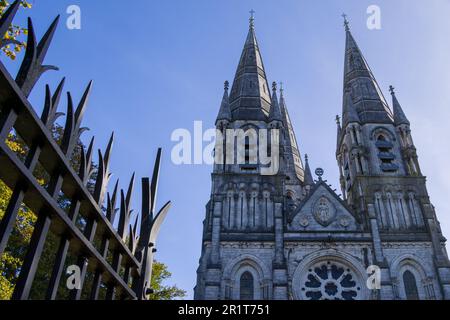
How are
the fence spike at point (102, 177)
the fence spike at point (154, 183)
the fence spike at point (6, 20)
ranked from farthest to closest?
the fence spike at point (154, 183) → the fence spike at point (102, 177) → the fence spike at point (6, 20)

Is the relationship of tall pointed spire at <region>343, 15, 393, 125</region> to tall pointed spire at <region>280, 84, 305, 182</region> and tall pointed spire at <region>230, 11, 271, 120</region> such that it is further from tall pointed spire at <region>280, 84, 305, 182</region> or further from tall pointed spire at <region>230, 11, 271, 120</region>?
tall pointed spire at <region>280, 84, 305, 182</region>

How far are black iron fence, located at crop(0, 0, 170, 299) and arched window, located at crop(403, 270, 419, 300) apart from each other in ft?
69.4

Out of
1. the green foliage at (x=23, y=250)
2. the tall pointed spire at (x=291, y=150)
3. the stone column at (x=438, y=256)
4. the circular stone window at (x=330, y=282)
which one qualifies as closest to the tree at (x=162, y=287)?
the green foliage at (x=23, y=250)

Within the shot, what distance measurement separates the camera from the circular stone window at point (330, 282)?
2155 centimetres

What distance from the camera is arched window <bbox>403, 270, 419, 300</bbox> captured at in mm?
21219

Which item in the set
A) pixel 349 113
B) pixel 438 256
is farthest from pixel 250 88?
pixel 438 256

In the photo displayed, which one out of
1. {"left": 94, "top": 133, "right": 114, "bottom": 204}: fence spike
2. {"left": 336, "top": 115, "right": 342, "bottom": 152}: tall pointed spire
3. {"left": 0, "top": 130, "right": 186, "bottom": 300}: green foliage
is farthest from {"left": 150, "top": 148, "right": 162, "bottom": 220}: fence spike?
{"left": 336, "top": 115, "right": 342, "bottom": 152}: tall pointed spire

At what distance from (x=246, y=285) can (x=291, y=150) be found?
Answer: 23.7m

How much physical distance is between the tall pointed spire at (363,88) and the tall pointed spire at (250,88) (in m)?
6.49

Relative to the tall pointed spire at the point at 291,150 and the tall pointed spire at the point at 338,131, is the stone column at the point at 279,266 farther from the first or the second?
the tall pointed spire at the point at 291,150

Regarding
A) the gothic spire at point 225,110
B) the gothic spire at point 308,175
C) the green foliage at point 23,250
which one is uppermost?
the gothic spire at point 308,175
